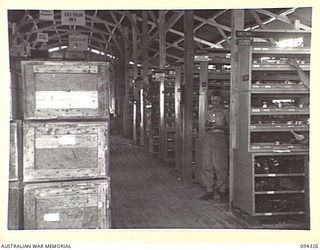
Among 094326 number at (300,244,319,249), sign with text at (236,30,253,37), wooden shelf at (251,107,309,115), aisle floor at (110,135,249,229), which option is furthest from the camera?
aisle floor at (110,135,249,229)

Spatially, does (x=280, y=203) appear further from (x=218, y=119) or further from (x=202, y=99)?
(x=202, y=99)

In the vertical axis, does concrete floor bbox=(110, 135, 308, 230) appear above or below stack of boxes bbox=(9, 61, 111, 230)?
below

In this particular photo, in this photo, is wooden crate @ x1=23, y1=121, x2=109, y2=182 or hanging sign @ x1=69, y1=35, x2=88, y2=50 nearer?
wooden crate @ x1=23, y1=121, x2=109, y2=182

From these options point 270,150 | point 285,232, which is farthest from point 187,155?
point 285,232

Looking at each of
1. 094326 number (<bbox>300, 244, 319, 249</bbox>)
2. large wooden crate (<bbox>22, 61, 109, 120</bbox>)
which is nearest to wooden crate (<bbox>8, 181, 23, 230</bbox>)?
large wooden crate (<bbox>22, 61, 109, 120</bbox>)

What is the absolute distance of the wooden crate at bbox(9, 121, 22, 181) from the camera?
1549 millimetres

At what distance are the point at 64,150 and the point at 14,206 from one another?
0.28m

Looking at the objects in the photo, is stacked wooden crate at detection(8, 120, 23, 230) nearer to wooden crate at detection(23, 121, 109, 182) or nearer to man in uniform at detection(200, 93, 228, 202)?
wooden crate at detection(23, 121, 109, 182)

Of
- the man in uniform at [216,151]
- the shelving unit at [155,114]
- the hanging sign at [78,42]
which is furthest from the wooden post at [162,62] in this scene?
the man in uniform at [216,151]

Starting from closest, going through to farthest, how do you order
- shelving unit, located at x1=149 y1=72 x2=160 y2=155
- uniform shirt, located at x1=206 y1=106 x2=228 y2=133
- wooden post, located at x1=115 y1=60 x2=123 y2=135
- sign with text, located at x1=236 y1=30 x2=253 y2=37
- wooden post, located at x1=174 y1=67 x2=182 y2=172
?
1. sign with text, located at x1=236 y1=30 x2=253 y2=37
2. uniform shirt, located at x1=206 y1=106 x2=228 y2=133
3. wooden post, located at x1=174 y1=67 x2=182 y2=172
4. shelving unit, located at x1=149 y1=72 x2=160 y2=155
5. wooden post, located at x1=115 y1=60 x2=123 y2=135

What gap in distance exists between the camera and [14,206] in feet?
5.09

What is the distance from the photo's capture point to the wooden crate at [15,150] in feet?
5.08

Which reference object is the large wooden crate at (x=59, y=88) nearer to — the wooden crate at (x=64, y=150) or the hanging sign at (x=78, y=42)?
the wooden crate at (x=64, y=150)
